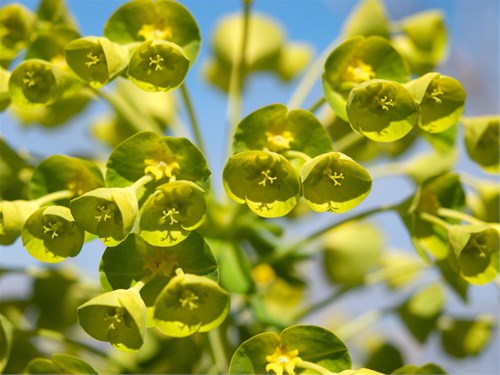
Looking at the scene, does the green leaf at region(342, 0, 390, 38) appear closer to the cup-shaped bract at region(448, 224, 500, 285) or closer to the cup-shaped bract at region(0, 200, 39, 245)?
the cup-shaped bract at region(448, 224, 500, 285)

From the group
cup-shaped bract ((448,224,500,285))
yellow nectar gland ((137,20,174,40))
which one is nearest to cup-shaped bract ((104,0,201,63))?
yellow nectar gland ((137,20,174,40))

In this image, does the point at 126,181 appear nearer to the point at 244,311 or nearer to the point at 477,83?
the point at 244,311

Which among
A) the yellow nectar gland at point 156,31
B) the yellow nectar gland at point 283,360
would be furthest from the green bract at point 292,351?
the yellow nectar gland at point 156,31

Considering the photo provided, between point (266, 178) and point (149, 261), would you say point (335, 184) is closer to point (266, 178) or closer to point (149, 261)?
point (266, 178)

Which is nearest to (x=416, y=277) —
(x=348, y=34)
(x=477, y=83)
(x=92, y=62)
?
(x=348, y=34)

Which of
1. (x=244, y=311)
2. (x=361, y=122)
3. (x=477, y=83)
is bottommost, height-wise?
(x=477, y=83)

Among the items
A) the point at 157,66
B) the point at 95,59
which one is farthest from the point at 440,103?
the point at 95,59
